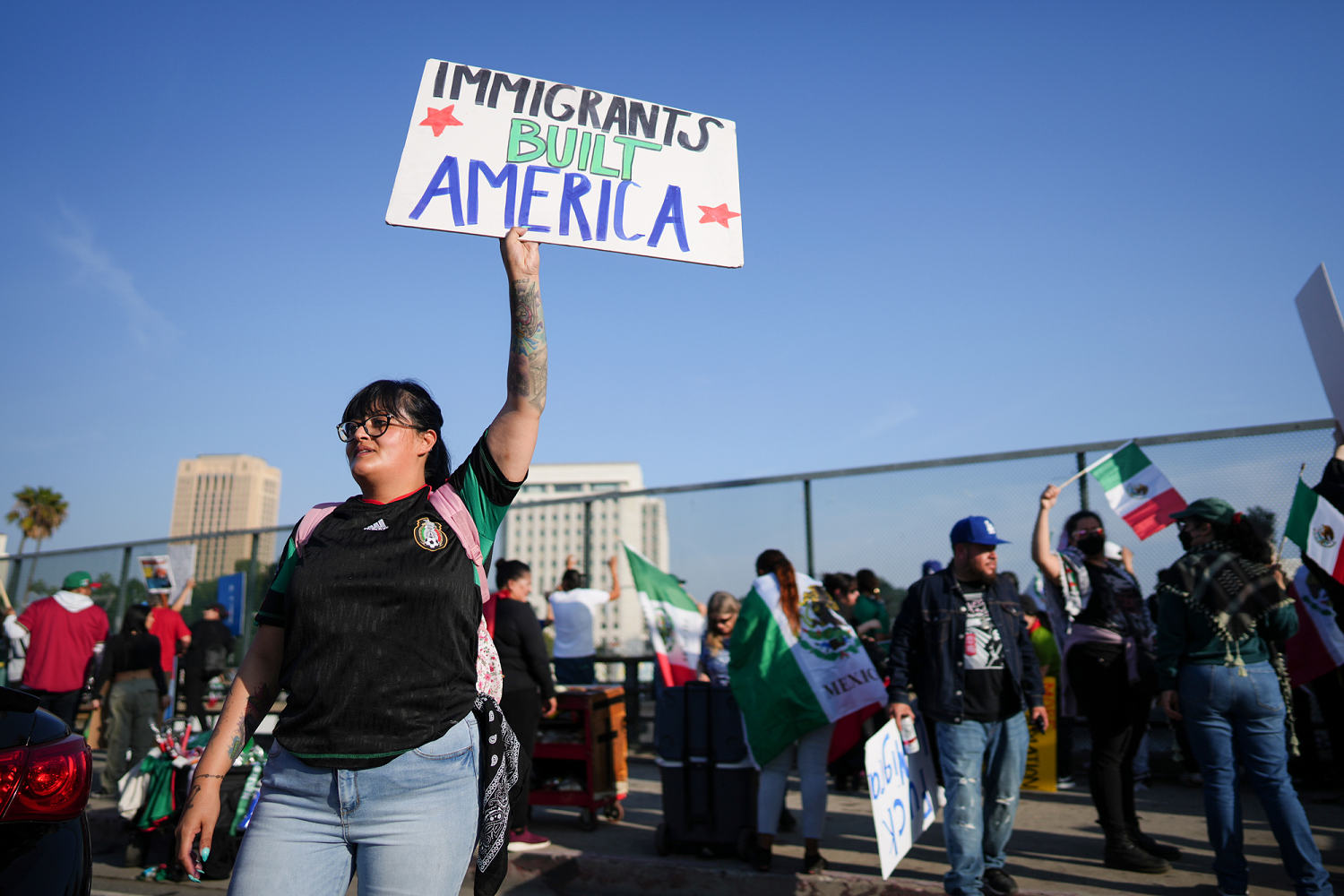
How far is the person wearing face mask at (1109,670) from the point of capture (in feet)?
17.6

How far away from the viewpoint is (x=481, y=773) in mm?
2115

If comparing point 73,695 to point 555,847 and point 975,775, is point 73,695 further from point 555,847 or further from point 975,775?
point 975,775

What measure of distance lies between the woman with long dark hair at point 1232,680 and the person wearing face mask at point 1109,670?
2.24 feet

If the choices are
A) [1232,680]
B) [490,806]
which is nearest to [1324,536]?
[1232,680]

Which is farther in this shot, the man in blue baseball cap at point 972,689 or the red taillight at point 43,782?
the man in blue baseball cap at point 972,689

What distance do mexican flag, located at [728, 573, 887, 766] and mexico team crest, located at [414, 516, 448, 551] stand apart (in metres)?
3.88

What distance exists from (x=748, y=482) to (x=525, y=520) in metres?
3.57

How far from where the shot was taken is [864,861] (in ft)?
18.8

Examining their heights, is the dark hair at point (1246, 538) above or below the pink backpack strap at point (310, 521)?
above

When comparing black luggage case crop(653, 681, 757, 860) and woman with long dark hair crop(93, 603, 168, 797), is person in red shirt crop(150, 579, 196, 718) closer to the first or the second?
woman with long dark hair crop(93, 603, 168, 797)

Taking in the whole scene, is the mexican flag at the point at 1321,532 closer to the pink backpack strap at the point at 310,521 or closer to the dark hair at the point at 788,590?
the dark hair at the point at 788,590

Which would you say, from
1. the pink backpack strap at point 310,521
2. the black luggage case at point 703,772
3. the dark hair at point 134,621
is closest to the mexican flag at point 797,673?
the black luggage case at point 703,772

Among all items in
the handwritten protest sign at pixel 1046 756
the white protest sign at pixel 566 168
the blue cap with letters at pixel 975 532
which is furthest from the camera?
the handwritten protest sign at pixel 1046 756

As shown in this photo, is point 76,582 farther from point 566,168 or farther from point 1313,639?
point 1313,639
